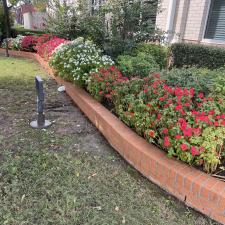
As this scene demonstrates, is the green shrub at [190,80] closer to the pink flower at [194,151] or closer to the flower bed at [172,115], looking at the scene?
the flower bed at [172,115]

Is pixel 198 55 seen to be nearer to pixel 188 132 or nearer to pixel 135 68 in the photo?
pixel 135 68

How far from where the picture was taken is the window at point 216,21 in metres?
6.90

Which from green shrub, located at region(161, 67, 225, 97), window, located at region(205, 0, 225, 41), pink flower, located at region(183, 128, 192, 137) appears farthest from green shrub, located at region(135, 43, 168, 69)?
pink flower, located at region(183, 128, 192, 137)

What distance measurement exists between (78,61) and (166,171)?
10.3ft

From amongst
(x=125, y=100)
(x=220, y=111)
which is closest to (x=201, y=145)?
(x=220, y=111)

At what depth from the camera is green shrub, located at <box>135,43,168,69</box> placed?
20.9ft

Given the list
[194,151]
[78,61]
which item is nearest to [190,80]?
[194,151]

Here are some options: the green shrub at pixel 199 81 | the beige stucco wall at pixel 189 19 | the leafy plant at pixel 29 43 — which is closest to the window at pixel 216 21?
the beige stucco wall at pixel 189 19

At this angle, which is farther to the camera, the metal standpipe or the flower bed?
the metal standpipe

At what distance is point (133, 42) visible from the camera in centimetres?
629

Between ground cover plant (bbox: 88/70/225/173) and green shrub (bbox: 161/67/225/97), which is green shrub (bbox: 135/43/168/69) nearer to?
green shrub (bbox: 161/67/225/97)

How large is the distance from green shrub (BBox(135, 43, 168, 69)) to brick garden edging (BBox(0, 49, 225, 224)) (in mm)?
3341

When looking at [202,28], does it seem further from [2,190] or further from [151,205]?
[2,190]

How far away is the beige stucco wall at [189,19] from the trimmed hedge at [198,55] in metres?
0.57
